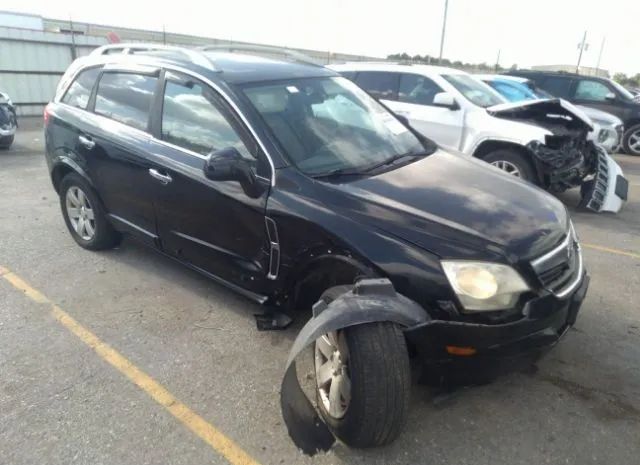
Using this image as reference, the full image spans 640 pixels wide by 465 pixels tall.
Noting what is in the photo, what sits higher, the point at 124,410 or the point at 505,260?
the point at 505,260

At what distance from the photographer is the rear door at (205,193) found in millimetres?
3061

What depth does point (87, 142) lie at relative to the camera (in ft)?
13.7

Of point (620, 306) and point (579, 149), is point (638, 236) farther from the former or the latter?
point (620, 306)

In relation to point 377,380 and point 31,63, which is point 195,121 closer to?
point 377,380

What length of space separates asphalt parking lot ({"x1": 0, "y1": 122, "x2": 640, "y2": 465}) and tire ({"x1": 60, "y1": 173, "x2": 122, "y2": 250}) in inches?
12.8

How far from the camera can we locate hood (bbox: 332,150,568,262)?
2469mm

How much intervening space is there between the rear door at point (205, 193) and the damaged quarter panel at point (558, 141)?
4394 millimetres

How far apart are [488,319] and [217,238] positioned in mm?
1757

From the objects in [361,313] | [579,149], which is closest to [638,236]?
[579,149]

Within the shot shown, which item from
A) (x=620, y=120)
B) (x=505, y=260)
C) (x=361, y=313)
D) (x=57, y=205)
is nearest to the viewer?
(x=361, y=313)

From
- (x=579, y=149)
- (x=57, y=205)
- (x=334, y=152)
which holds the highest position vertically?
(x=334, y=152)

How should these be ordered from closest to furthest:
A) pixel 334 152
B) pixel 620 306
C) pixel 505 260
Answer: pixel 505 260, pixel 334 152, pixel 620 306

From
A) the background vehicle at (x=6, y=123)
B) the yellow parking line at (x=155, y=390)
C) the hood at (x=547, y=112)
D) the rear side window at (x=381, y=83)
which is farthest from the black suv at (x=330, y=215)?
the background vehicle at (x=6, y=123)

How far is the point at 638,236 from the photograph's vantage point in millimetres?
5645
